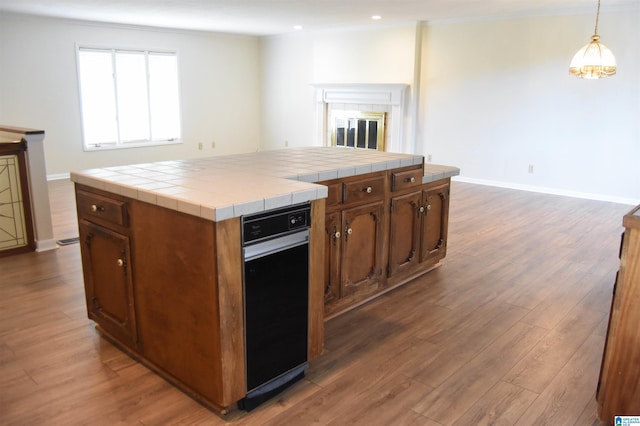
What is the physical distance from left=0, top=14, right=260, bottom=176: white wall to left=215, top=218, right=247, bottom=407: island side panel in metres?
6.83

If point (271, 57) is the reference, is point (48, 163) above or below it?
below

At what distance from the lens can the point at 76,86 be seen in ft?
25.5

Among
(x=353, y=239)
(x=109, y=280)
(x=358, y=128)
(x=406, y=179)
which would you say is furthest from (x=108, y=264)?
(x=358, y=128)

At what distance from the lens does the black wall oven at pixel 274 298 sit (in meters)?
2.05

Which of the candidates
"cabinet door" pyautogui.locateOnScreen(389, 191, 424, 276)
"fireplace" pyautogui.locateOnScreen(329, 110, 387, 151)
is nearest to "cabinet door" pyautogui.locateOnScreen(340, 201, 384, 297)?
"cabinet door" pyautogui.locateOnScreen(389, 191, 424, 276)

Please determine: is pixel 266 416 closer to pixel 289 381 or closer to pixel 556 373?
pixel 289 381

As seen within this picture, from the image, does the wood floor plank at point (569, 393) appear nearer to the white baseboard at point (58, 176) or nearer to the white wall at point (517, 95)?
the white wall at point (517, 95)

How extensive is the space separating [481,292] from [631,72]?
4.32m

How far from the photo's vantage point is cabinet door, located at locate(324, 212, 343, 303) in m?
2.79

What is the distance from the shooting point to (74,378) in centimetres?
236

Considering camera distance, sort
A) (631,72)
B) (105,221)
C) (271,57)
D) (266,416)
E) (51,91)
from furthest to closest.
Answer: (271,57), (51,91), (631,72), (105,221), (266,416)

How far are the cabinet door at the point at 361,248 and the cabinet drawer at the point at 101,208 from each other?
1184mm

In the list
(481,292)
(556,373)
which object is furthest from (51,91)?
(556,373)

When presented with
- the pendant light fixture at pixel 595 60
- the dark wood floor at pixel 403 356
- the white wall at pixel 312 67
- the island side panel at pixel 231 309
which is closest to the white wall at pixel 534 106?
the white wall at pixel 312 67
